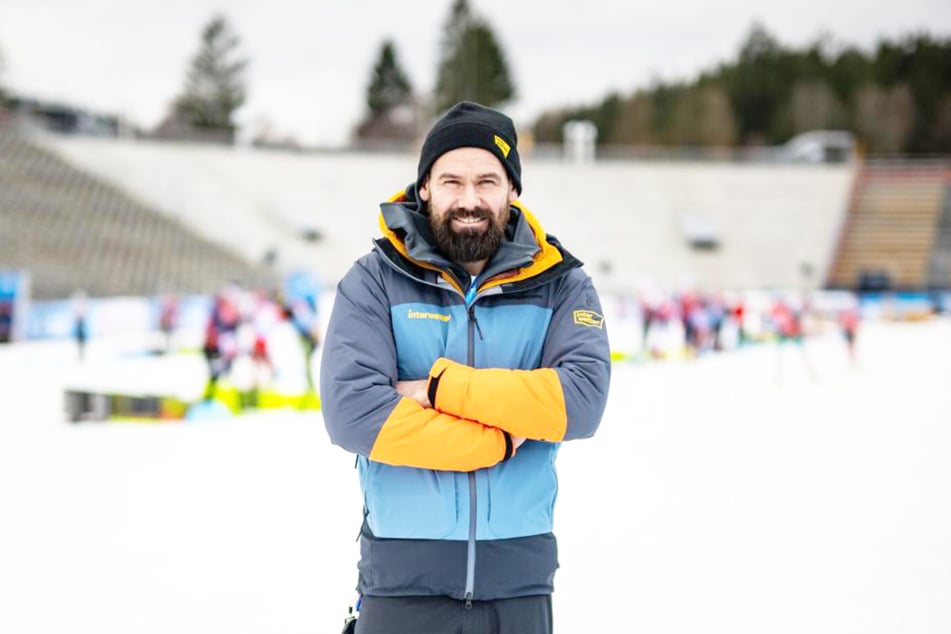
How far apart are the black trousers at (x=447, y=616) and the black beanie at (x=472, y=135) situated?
100 centimetres

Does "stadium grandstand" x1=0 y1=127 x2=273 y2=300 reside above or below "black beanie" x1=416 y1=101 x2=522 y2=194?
above

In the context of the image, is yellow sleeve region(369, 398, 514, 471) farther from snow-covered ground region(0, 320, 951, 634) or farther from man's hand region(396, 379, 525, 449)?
snow-covered ground region(0, 320, 951, 634)

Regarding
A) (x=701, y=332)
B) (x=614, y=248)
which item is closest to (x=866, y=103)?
(x=614, y=248)

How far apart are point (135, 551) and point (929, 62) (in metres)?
82.1

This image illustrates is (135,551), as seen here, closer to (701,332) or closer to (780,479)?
(780,479)

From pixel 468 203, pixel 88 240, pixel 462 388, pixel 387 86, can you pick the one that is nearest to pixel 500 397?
pixel 462 388

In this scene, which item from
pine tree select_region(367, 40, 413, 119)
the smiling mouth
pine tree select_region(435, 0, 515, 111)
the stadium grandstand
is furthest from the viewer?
pine tree select_region(367, 40, 413, 119)

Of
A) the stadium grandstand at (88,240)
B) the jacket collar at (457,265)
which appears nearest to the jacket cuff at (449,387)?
the jacket collar at (457,265)

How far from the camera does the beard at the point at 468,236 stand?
73.8 inches

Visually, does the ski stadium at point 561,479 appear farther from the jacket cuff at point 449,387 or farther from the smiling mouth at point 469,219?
the smiling mouth at point 469,219

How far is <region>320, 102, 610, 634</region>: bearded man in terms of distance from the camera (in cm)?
179

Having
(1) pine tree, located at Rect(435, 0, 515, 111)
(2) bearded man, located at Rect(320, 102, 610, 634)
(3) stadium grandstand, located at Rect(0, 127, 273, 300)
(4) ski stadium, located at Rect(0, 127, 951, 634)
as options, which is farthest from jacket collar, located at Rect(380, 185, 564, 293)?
(1) pine tree, located at Rect(435, 0, 515, 111)

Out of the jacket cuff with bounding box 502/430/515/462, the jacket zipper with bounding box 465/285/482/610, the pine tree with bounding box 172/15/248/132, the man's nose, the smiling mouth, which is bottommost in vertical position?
the jacket zipper with bounding box 465/285/482/610

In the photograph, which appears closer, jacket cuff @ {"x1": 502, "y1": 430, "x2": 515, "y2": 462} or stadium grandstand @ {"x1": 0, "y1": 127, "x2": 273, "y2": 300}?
→ jacket cuff @ {"x1": 502, "y1": 430, "x2": 515, "y2": 462}
